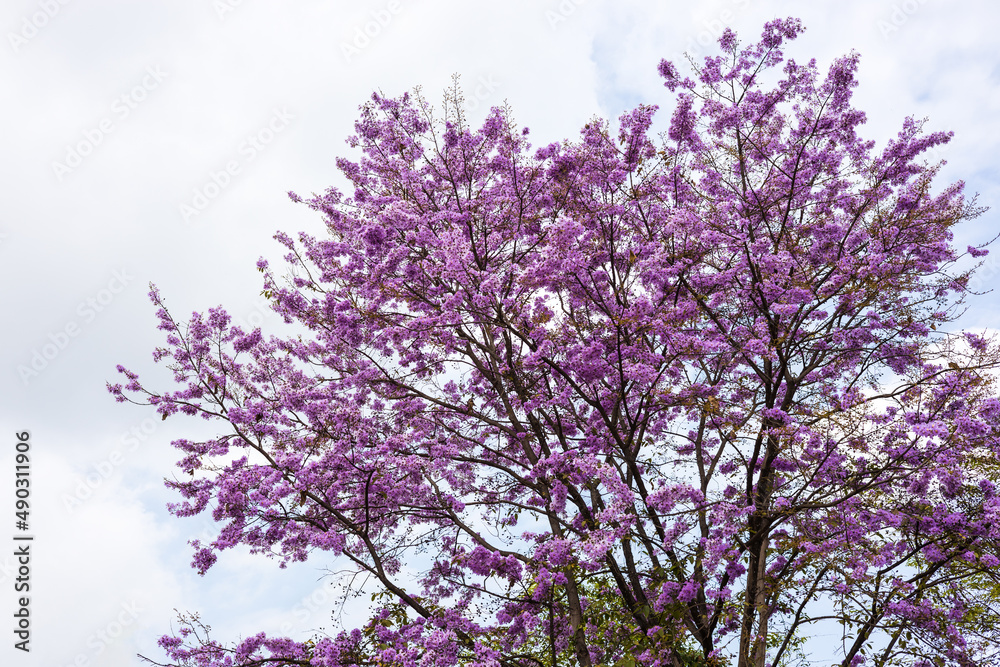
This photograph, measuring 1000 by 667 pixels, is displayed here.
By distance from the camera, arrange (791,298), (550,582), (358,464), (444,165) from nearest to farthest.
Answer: (550,582), (358,464), (791,298), (444,165)

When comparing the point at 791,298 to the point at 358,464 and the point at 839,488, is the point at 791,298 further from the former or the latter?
the point at 358,464

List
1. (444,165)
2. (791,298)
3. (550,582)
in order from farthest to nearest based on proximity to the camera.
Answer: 1. (444,165)
2. (791,298)
3. (550,582)

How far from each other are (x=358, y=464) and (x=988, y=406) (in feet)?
25.9

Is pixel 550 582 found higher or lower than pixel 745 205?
lower

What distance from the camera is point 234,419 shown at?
1080cm

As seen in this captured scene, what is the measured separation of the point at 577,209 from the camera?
11000 mm

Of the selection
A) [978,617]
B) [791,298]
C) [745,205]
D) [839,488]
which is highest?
[745,205]

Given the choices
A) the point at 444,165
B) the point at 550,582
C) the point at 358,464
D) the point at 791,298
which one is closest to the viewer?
the point at 550,582

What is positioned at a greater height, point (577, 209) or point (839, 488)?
point (577, 209)

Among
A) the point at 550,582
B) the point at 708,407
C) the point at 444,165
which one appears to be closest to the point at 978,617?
the point at 708,407

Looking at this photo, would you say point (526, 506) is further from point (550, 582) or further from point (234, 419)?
point (234, 419)

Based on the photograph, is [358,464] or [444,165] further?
[444,165]

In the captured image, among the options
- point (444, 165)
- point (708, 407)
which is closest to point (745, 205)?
point (708, 407)

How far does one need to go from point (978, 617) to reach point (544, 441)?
606 cm
